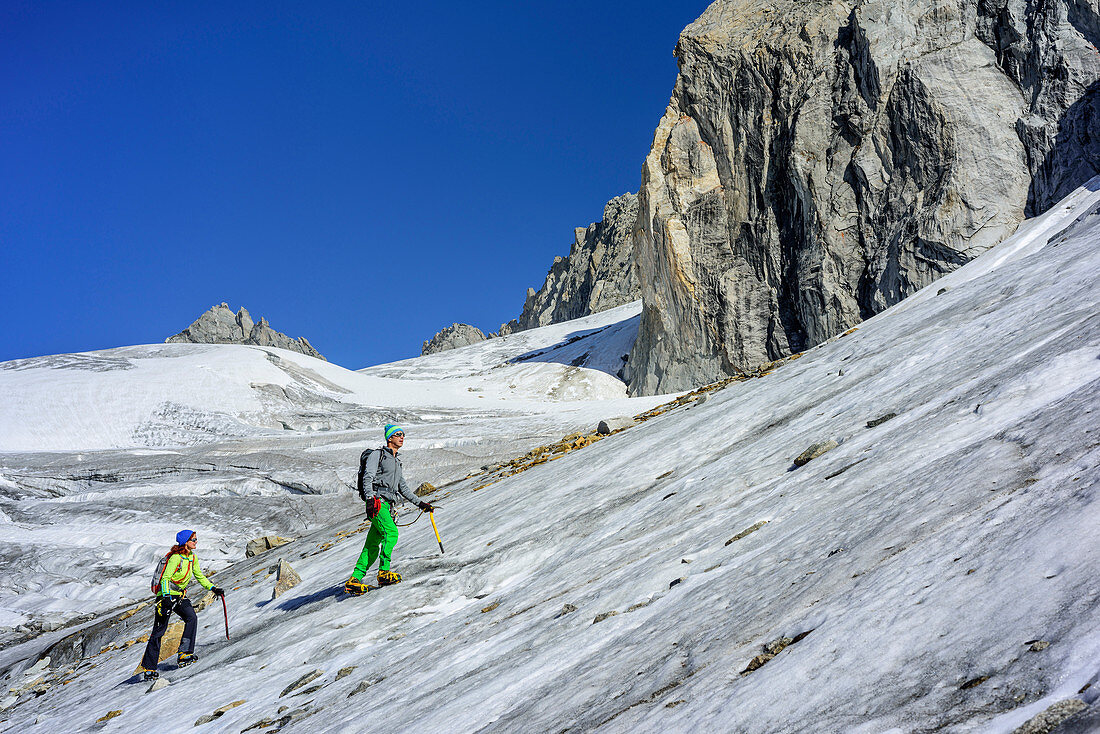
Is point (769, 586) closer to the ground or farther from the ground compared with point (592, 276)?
closer to the ground

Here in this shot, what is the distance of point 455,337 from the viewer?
124 metres

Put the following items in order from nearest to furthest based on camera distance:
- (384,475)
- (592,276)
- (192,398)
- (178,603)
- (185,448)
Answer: (178,603) < (384,475) < (185,448) < (192,398) < (592,276)

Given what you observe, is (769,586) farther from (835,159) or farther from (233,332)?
(233,332)

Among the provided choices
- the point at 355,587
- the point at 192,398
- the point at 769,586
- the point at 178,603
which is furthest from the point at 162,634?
the point at 192,398

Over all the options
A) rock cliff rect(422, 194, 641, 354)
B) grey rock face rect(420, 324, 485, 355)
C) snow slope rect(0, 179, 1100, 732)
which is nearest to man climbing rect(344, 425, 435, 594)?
snow slope rect(0, 179, 1100, 732)

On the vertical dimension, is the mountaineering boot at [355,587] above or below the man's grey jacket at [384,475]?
below

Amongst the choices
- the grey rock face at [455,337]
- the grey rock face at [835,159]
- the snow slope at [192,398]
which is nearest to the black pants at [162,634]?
the snow slope at [192,398]

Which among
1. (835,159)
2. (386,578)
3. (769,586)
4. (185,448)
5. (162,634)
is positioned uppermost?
(835,159)

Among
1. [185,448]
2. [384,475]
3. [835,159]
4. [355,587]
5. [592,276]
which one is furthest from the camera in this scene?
[592,276]

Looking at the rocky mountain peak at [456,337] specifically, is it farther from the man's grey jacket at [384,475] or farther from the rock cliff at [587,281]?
the man's grey jacket at [384,475]

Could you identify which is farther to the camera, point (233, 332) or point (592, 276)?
point (233, 332)

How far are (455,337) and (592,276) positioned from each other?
1131 inches

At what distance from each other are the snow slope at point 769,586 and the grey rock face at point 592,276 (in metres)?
83.5

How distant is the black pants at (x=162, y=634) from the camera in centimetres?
979
